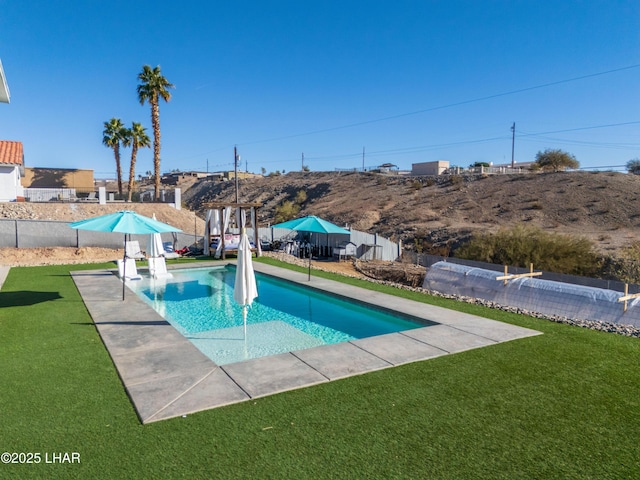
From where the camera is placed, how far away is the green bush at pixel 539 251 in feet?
60.7

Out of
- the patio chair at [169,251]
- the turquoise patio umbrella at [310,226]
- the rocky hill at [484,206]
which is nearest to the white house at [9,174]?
the patio chair at [169,251]

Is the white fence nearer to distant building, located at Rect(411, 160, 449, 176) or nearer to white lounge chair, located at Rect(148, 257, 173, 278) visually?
white lounge chair, located at Rect(148, 257, 173, 278)

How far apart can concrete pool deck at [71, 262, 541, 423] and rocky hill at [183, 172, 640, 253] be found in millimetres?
18136

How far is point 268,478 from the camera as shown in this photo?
3672mm

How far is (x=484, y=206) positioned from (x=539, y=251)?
18896 mm

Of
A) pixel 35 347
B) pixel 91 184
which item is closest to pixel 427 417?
pixel 35 347

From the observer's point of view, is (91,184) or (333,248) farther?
(91,184)

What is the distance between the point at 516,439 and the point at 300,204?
167 ft

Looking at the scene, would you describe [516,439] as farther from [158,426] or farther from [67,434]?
[67,434]

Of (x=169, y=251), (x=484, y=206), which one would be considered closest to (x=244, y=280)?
(x=169, y=251)

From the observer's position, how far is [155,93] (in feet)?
102

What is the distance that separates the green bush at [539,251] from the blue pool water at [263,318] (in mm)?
11981

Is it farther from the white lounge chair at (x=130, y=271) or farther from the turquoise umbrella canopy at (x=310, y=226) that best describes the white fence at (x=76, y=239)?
the white lounge chair at (x=130, y=271)

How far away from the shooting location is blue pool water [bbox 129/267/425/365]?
8086 mm
